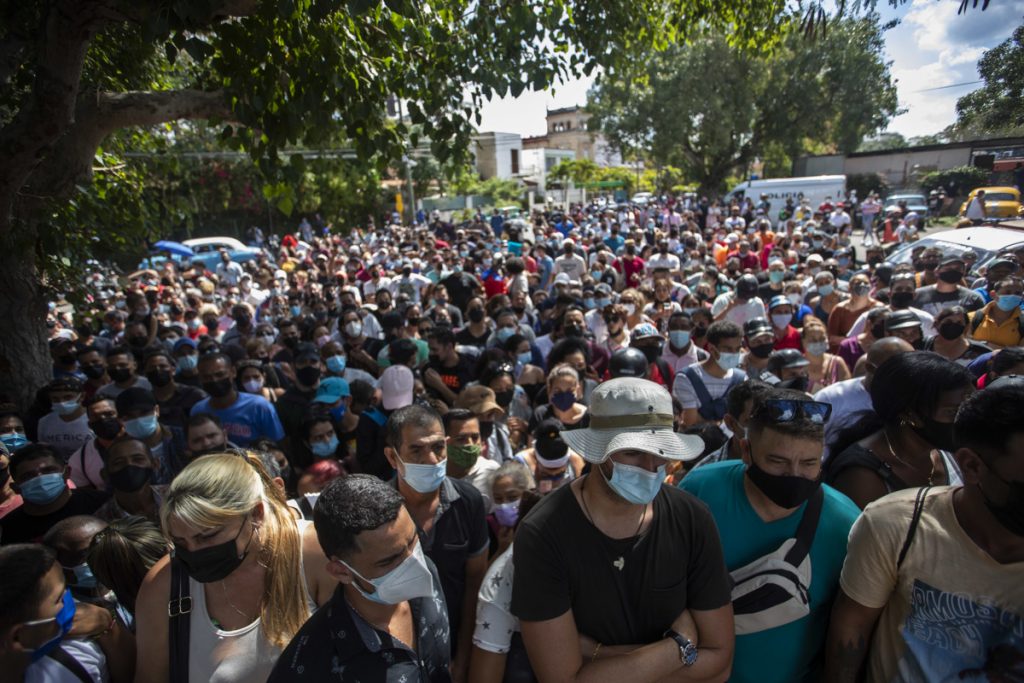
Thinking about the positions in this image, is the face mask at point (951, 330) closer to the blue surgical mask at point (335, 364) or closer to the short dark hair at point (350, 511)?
the short dark hair at point (350, 511)

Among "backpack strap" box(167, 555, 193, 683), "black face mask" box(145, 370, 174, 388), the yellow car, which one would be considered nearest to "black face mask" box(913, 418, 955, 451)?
"backpack strap" box(167, 555, 193, 683)

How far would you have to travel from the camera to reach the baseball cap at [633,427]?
1.81m

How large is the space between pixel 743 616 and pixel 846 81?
37521mm

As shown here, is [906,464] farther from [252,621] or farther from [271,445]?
[271,445]

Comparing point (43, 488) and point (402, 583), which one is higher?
point (402, 583)

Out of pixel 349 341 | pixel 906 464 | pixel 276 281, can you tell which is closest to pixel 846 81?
pixel 276 281

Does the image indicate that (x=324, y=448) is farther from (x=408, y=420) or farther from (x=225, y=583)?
(x=225, y=583)

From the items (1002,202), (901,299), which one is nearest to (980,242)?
(1002,202)

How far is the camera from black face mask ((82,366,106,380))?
20.0ft

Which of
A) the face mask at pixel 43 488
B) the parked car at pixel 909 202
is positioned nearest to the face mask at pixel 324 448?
the face mask at pixel 43 488

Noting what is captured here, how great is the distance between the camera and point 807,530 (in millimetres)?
2035

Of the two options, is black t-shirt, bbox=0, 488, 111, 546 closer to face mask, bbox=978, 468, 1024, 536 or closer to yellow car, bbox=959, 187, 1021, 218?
face mask, bbox=978, 468, 1024, 536

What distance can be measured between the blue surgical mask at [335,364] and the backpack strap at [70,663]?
3.78 meters

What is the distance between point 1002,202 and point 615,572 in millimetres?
9682
